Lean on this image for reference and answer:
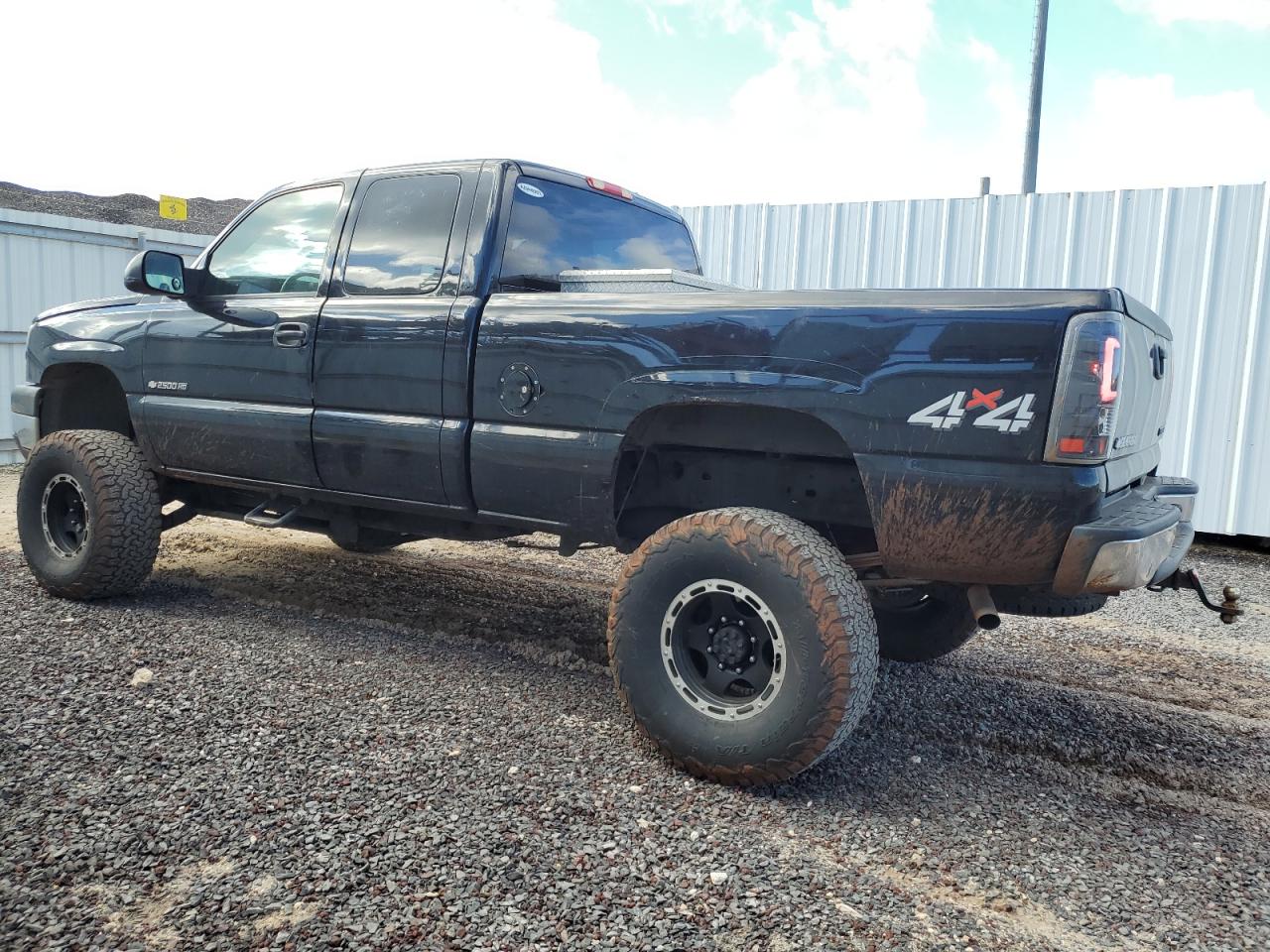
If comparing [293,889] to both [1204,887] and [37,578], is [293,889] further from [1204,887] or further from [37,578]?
[37,578]

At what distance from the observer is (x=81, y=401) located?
5.20 meters

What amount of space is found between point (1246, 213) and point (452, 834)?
7.88m

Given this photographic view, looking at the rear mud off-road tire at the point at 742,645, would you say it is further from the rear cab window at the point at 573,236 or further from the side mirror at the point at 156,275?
the side mirror at the point at 156,275

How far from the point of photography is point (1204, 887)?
2.45 metres

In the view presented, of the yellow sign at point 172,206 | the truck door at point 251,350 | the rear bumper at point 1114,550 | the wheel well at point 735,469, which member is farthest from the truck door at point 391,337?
the yellow sign at point 172,206

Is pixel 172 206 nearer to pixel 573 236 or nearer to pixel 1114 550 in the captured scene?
pixel 573 236

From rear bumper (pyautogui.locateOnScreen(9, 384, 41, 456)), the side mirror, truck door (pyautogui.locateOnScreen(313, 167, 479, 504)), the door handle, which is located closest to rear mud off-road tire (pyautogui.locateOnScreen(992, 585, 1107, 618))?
truck door (pyautogui.locateOnScreen(313, 167, 479, 504))

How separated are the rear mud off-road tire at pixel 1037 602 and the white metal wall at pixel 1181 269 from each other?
5397 millimetres

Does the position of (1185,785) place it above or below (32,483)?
below

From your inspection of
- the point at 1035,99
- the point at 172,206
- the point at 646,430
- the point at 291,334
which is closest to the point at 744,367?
the point at 646,430

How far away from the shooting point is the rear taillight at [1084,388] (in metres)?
2.54

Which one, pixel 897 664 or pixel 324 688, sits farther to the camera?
pixel 897 664

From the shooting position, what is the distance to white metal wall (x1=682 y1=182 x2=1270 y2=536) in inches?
297

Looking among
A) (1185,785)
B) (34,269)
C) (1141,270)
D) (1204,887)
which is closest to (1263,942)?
(1204,887)
